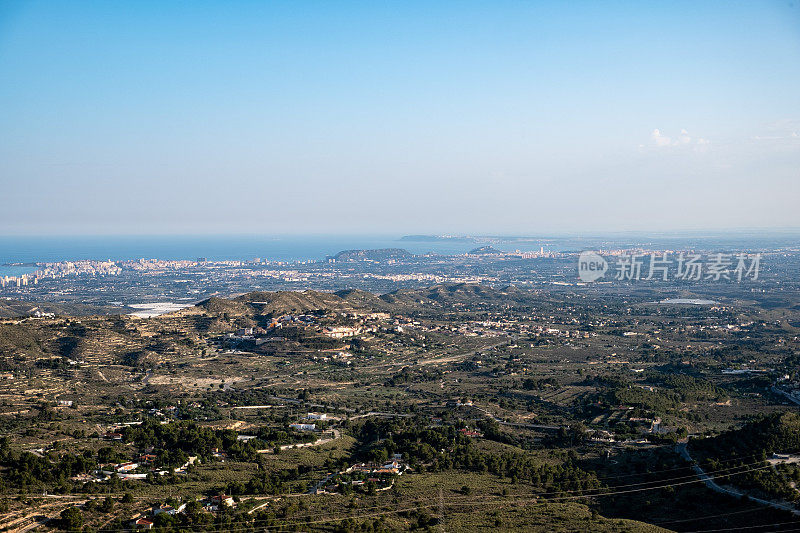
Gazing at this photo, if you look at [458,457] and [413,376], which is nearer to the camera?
[458,457]

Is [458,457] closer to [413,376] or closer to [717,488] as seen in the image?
[717,488]

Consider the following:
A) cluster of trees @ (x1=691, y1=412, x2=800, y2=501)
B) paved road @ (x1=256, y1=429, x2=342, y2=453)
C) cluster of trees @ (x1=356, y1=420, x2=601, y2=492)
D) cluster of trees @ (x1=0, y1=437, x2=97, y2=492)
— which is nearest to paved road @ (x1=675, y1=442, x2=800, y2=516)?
cluster of trees @ (x1=691, y1=412, x2=800, y2=501)

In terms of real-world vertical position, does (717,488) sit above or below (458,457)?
above

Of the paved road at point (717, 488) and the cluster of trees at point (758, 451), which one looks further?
the cluster of trees at point (758, 451)

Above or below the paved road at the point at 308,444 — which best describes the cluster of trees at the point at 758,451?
above

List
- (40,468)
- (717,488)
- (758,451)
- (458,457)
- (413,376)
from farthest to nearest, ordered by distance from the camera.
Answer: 1. (413,376)
2. (458,457)
3. (758,451)
4. (40,468)
5. (717,488)

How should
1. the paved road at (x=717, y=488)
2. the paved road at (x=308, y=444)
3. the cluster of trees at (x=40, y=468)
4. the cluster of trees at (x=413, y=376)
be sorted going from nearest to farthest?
the paved road at (x=717, y=488) → the cluster of trees at (x=40, y=468) → the paved road at (x=308, y=444) → the cluster of trees at (x=413, y=376)

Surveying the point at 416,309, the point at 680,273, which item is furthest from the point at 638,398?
the point at 680,273

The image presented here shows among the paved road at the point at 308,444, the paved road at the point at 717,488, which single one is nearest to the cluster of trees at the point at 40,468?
the paved road at the point at 308,444

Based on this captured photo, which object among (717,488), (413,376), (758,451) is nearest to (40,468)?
(717,488)

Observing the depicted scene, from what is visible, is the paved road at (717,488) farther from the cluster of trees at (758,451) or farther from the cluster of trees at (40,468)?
the cluster of trees at (40,468)

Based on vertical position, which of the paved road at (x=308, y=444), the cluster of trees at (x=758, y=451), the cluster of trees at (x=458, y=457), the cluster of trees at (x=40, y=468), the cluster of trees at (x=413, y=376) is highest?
the cluster of trees at (x=758, y=451)

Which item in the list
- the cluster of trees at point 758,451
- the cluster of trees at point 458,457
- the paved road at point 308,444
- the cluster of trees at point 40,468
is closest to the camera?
the cluster of trees at point 758,451
